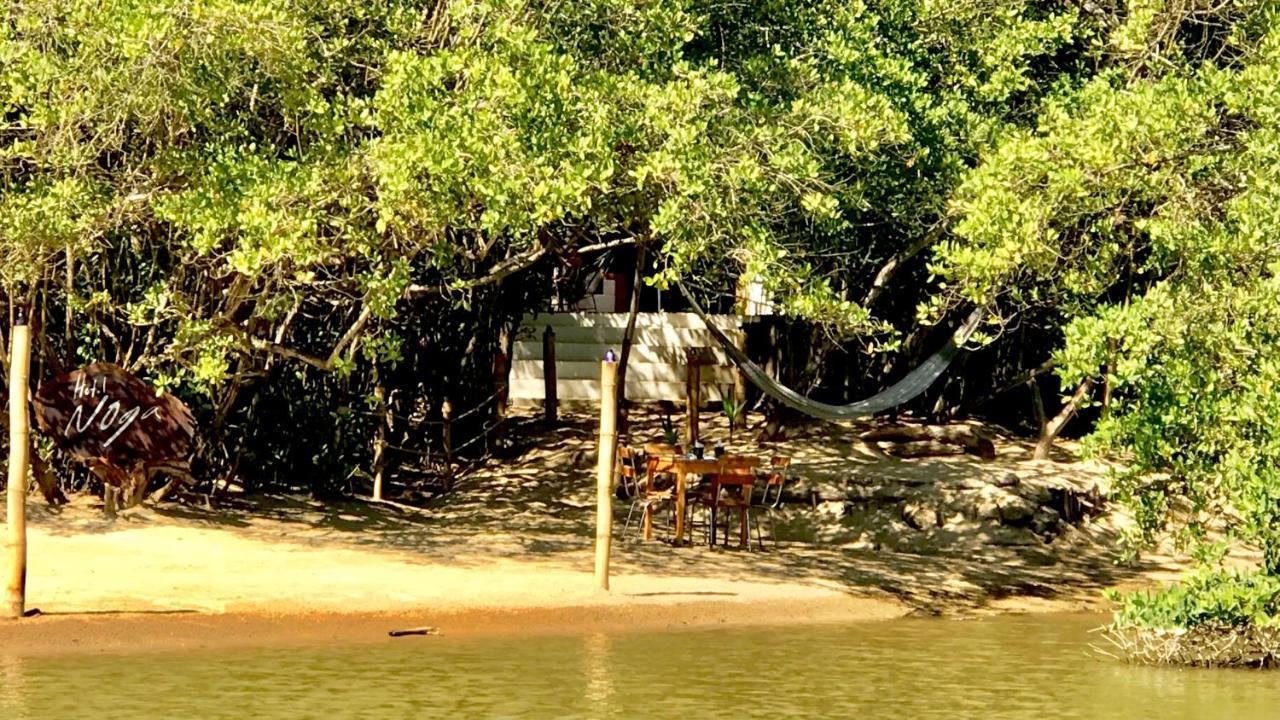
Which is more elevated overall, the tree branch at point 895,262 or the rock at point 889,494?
the tree branch at point 895,262

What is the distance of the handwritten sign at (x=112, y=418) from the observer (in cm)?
1614

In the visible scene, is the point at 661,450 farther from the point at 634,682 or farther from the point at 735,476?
the point at 634,682

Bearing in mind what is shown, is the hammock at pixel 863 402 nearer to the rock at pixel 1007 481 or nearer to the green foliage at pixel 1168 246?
the green foliage at pixel 1168 246

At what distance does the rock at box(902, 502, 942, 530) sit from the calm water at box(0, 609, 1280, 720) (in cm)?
457

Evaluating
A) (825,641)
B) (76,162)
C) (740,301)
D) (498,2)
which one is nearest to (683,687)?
(825,641)

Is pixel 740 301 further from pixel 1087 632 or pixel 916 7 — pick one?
pixel 1087 632

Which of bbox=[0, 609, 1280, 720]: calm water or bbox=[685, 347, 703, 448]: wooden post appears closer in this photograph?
bbox=[0, 609, 1280, 720]: calm water

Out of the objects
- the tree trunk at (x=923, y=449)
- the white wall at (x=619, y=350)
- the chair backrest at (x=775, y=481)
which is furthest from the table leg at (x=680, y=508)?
the white wall at (x=619, y=350)

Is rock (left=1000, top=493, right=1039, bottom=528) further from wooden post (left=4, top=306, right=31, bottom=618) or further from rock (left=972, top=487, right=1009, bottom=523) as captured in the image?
wooden post (left=4, top=306, right=31, bottom=618)

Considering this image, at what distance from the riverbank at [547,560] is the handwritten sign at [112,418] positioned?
62cm

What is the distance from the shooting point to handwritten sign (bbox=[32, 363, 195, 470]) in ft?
53.0

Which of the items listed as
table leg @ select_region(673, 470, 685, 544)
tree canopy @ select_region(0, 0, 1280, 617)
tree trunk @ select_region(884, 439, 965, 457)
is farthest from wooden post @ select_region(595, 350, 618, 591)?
tree trunk @ select_region(884, 439, 965, 457)

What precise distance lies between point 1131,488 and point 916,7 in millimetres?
6402

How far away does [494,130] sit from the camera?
1410cm
